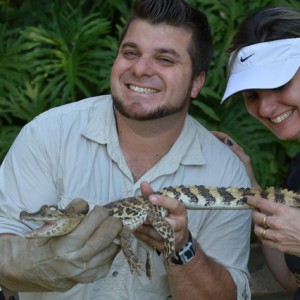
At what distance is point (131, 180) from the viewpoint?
3.51 metres

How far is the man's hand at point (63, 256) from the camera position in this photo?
2938mm

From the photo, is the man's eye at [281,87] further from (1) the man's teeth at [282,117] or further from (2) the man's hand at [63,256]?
(2) the man's hand at [63,256]

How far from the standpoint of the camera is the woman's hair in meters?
3.13

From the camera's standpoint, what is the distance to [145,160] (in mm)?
3605

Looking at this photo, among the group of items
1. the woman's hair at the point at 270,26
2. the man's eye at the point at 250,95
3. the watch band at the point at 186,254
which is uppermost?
the woman's hair at the point at 270,26

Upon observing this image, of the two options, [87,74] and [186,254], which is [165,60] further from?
[87,74]

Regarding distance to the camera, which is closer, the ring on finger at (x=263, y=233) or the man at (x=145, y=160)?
the ring on finger at (x=263, y=233)

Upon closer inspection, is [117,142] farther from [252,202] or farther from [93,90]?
[93,90]

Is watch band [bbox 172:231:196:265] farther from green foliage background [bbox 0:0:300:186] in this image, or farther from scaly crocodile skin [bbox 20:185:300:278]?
green foliage background [bbox 0:0:300:186]

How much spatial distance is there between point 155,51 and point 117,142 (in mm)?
467

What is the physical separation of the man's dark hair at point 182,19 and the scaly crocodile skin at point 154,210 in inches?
→ 24.9

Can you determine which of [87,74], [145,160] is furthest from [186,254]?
[87,74]

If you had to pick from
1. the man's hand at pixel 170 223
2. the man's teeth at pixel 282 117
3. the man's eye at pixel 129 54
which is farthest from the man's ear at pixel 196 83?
the man's hand at pixel 170 223

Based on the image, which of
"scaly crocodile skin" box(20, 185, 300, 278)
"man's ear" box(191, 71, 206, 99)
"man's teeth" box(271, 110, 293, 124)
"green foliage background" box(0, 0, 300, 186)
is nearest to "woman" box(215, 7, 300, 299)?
"man's teeth" box(271, 110, 293, 124)
